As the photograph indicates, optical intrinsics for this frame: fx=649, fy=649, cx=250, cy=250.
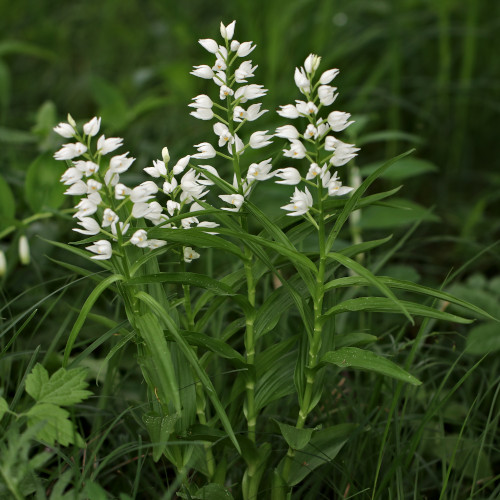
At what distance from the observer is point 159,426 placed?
116 centimetres

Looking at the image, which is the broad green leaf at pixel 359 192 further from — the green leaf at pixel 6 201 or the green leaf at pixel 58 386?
the green leaf at pixel 6 201

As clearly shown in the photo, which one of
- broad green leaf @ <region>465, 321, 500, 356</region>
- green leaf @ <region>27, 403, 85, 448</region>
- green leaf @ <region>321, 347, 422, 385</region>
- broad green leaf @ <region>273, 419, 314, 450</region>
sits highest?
green leaf @ <region>321, 347, 422, 385</region>

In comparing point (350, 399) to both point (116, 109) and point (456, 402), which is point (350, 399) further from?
point (116, 109)

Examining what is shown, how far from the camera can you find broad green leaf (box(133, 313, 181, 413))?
3.37ft

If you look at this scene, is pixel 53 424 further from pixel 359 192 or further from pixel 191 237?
pixel 359 192

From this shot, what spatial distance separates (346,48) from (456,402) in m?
1.89

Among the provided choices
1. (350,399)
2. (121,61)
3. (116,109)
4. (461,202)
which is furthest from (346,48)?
(350,399)

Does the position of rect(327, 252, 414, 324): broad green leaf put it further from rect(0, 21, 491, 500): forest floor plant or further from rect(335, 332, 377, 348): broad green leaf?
rect(335, 332, 377, 348): broad green leaf

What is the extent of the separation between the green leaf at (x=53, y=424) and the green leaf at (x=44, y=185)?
81 cm

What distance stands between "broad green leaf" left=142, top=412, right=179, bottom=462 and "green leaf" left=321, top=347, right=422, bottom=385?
0.29 meters

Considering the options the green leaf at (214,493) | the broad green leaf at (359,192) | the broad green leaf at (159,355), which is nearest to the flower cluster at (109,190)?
the broad green leaf at (159,355)

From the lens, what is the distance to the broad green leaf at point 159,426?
112 centimetres

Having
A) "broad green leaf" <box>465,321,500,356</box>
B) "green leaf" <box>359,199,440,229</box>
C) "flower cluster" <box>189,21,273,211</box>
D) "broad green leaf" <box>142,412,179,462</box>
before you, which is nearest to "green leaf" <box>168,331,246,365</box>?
"broad green leaf" <box>142,412,179,462</box>

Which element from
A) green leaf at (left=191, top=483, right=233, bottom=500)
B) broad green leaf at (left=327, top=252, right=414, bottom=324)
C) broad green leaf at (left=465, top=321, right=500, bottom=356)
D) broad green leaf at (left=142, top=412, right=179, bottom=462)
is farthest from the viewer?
broad green leaf at (left=465, top=321, right=500, bottom=356)
